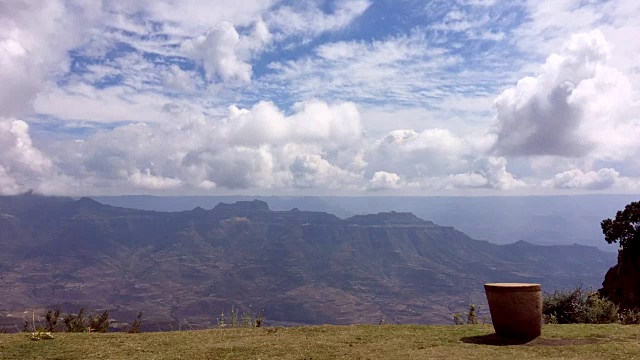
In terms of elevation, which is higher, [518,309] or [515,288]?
[515,288]

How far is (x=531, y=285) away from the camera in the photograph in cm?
1639

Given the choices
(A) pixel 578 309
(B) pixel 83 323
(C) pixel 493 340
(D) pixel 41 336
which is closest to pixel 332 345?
(C) pixel 493 340

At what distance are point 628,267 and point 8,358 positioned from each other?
4112 centimetres

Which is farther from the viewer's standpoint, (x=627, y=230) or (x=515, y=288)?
(x=627, y=230)

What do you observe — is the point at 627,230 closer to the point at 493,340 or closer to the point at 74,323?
the point at 493,340

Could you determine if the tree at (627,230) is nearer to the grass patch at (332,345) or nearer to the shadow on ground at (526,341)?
the grass patch at (332,345)

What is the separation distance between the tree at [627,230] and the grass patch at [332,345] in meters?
24.1

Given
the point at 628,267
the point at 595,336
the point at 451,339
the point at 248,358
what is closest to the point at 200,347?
the point at 248,358

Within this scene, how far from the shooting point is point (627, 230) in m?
39.8

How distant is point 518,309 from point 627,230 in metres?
30.2

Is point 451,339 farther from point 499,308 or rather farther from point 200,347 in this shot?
point 200,347

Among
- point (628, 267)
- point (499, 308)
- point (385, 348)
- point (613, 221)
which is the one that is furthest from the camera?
point (613, 221)

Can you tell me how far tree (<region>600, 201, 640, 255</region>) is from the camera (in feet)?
129

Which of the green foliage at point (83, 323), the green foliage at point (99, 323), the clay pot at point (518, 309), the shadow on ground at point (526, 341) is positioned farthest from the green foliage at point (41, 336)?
the clay pot at point (518, 309)
